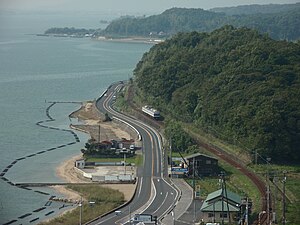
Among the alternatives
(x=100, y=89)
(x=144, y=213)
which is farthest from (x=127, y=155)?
(x=100, y=89)

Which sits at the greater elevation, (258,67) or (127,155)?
(258,67)

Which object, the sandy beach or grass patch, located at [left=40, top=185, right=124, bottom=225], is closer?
grass patch, located at [left=40, top=185, right=124, bottom=225]

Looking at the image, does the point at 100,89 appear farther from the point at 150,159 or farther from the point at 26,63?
the point at 150,159

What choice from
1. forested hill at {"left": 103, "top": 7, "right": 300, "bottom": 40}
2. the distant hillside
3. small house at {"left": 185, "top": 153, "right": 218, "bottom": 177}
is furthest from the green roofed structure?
the distant hillside

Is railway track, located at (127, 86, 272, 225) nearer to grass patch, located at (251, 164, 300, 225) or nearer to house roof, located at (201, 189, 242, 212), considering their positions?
grass patch, located at (251, 164, 300, 225)

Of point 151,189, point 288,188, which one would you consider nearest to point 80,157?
point 151,189
